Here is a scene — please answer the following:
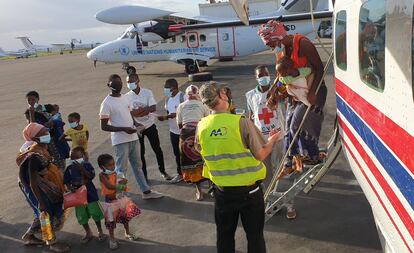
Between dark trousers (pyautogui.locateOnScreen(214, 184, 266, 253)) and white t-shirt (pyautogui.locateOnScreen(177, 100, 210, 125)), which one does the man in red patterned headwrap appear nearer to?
dark trousers (pyautogui.locateOnScreen(214, 184, 266, 253))

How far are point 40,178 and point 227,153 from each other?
103 inches

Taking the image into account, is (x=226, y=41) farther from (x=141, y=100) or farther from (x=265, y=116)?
(x=265, y=116)

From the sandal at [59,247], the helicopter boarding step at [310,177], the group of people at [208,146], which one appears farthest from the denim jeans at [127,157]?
the helicopter boarding step at [310,177]

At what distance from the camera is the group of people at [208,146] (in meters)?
3.49

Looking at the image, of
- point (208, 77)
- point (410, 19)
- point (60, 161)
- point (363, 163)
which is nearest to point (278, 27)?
point (363, 163)

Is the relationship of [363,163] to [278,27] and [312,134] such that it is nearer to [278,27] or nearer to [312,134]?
[312,134]

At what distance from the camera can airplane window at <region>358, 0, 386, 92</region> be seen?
2.76 metres

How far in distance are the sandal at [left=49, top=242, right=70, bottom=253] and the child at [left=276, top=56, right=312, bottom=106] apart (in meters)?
3.47

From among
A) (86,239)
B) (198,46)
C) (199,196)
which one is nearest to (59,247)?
(86,239)

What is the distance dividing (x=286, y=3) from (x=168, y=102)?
19657 millimetres

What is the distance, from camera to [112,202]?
198 inches

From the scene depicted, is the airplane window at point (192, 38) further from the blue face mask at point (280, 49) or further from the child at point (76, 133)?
the blue face mask at point (280, 49)

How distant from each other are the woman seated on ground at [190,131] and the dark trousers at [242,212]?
7.12 feet

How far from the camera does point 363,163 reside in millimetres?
3439
